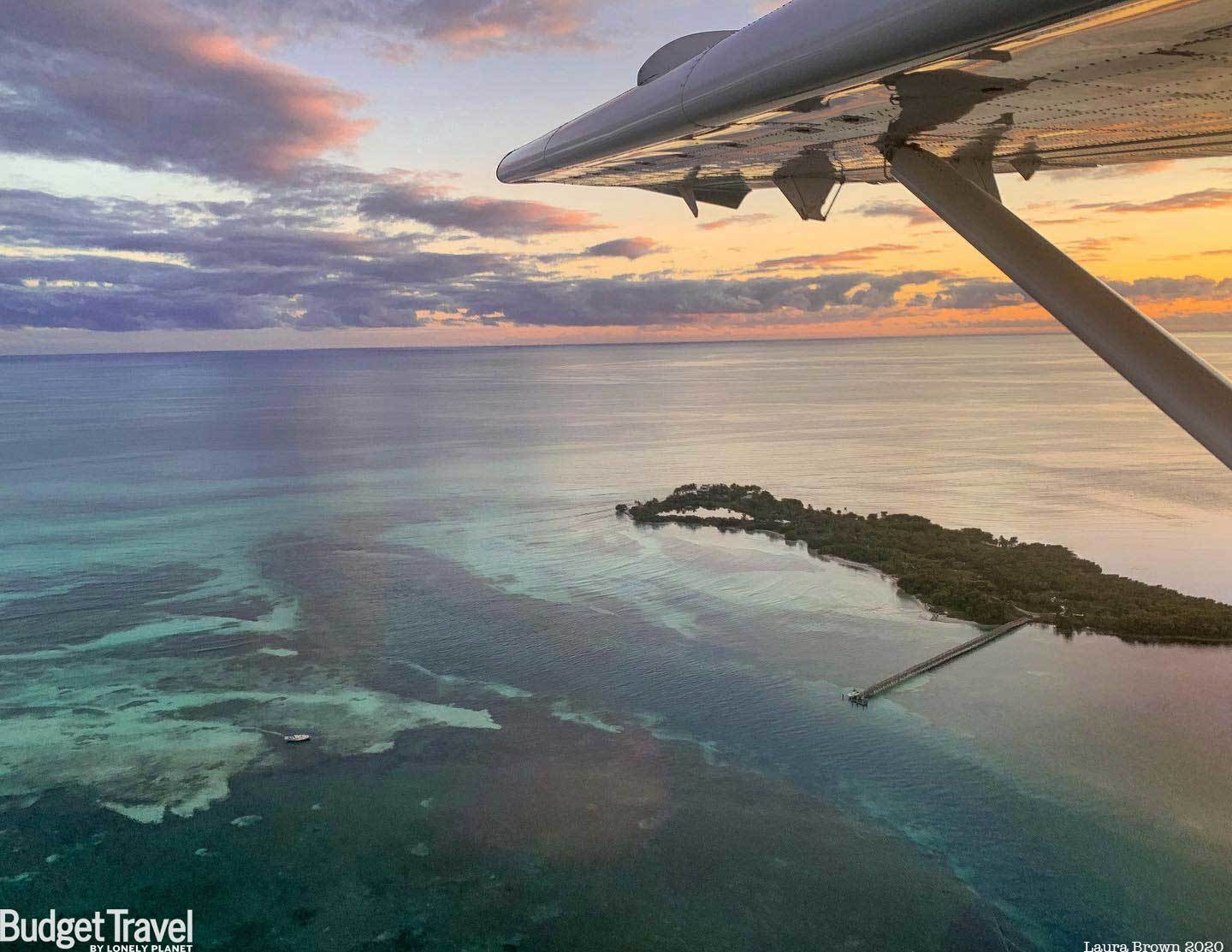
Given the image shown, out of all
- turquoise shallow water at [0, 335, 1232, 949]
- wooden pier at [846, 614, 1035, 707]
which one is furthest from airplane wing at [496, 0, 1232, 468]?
wooden pier at [846, 614, 1035, 707]

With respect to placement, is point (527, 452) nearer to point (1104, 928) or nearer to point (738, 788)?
point (738, 788)

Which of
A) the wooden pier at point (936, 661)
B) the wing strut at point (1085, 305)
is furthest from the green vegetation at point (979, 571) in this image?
the wing strut at point (1085, 305)

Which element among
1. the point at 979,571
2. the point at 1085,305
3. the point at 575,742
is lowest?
the point at 575,742

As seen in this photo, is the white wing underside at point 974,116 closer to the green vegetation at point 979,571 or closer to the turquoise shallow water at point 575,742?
the turquoise shallow water at point 575,742

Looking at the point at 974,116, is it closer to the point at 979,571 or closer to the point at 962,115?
the point at 962,115

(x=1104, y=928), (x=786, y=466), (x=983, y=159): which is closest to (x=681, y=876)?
(x=1104, y=928)

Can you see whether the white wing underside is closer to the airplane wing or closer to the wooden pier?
the airplane wing

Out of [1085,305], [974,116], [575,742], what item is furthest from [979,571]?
[974,116]
